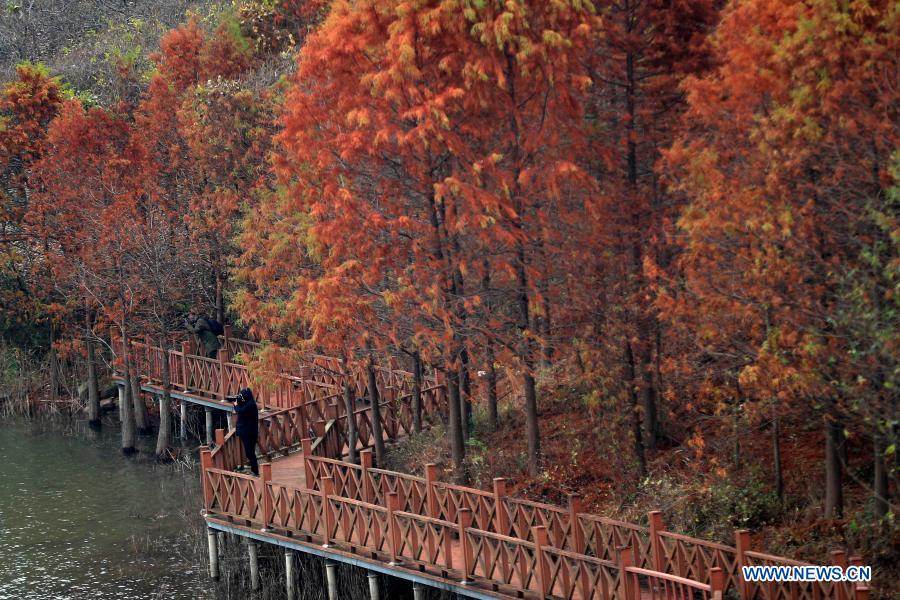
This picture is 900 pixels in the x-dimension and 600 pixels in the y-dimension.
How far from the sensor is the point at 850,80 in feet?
46.6

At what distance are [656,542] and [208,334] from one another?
2030 cm

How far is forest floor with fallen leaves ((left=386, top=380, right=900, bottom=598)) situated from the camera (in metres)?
16.3

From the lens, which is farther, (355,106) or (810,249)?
(355,106)

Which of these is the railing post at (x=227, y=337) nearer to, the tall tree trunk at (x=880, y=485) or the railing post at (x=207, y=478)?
the railing post at (x=207, y=478)

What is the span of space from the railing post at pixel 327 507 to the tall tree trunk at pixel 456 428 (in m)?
2.87

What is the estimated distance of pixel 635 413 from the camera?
790 inches

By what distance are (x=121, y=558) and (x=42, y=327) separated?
16.4 m

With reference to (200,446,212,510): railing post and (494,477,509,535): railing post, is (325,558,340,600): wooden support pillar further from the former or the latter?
(494,477,509,535): railing post

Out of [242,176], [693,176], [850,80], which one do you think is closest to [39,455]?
[242,176]

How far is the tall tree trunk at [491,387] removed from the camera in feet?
65.3

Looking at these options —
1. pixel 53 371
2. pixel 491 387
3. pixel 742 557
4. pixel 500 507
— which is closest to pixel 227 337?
pixel 53 371

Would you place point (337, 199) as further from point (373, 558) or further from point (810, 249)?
point (810, 249)

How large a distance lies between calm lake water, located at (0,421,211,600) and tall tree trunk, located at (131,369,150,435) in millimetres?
802

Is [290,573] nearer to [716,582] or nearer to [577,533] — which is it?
[577,533]
